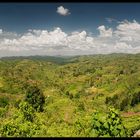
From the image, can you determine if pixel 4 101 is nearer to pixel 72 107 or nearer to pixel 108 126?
pixel 72 107

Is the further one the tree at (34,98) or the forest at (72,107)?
the tree at (34,98)

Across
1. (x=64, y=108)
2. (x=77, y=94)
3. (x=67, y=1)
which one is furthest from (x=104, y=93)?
(x=67, y=1)

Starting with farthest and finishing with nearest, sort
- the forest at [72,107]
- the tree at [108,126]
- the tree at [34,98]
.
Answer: the tree at [34,98], the forest at [72,107], the tree at [108,126]

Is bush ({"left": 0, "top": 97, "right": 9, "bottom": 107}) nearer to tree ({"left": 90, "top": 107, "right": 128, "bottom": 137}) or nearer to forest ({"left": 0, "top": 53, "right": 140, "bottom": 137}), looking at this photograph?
forest ({"left": 0, "top": 53, "right": 140, "bottom": 137})

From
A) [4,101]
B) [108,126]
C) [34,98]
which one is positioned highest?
[108,126]

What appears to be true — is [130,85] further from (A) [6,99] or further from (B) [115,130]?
(B) [115,130]

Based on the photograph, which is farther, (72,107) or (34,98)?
(72,107)

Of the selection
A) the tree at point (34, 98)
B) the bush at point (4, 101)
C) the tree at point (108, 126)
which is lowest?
the bush at point (4, 101)

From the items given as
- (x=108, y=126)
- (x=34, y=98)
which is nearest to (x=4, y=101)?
(x=34, y=98)

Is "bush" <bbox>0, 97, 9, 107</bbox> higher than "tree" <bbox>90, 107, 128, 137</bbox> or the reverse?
the reverse

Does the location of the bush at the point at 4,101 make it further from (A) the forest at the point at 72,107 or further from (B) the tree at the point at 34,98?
(B) the tree at the point at 34,98

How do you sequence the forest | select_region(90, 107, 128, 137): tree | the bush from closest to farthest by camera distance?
select_region(90, 107, 128, 137): tree
the forest
the bush

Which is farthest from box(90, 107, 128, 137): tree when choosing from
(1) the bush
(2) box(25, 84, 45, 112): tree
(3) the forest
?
(1) the bush

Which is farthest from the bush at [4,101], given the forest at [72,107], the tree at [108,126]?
the tree at [108,126]
